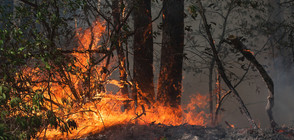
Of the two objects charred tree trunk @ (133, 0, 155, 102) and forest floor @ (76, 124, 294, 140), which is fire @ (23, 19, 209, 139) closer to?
forest floor @ (76, 124, 294, 140)

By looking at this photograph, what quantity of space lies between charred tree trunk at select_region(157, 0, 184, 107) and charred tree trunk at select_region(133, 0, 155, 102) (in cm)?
39

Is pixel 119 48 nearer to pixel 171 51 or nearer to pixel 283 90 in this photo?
pixel 171 51

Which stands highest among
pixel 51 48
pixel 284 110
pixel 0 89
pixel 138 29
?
pixel 138 29

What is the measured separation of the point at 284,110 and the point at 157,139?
19218 millimetres

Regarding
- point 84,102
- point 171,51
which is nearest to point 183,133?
point 84,102

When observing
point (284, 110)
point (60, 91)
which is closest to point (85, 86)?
point (60, 91)

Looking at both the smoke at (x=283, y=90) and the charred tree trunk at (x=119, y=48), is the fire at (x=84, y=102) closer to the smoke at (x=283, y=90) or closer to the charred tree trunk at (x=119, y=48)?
the charred tree trunk at (x=119, y=48)

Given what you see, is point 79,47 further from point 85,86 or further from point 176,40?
point 176,40

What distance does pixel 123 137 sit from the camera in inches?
206

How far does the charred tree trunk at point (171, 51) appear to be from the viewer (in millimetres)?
7578

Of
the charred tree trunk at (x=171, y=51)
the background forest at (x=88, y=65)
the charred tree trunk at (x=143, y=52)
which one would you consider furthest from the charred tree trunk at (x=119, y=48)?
the charred tree trunk at (x=171, y=51)

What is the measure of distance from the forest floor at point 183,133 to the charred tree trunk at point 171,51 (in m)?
1.96

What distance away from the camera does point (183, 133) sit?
525cm

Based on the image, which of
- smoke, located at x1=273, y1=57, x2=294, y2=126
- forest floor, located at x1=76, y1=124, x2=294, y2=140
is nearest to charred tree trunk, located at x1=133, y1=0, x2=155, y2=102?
forest floor, located at x1=76, y1=124, x2=294, y2=140
